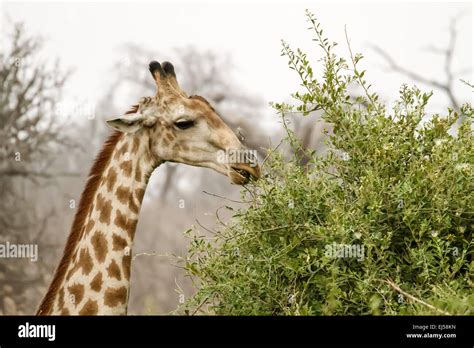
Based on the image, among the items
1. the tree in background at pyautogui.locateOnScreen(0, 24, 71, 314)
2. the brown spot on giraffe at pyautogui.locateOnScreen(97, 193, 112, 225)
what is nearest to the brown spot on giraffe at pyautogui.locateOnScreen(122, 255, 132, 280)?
the brown spot on giraffe at pyautogui.locateOnScreen(97, 193, 112, 225)

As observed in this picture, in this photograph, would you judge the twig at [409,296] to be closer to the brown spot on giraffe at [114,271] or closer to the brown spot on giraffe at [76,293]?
the brown spot on giraffe at [114,271]

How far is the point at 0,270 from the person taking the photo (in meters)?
16.2

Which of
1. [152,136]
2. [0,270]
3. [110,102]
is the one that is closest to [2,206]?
[0,270]

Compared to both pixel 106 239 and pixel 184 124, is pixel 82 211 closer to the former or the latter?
pixel 106 239

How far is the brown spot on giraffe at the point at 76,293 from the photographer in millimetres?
6090

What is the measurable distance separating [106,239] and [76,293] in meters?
0.42

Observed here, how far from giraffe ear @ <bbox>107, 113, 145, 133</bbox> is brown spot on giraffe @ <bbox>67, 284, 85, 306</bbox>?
3.63 ft

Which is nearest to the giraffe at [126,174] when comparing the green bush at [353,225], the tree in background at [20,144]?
the green bush at [353,225]

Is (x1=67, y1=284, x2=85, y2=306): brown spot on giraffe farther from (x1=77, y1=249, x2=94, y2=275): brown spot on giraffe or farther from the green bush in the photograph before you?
the green bush

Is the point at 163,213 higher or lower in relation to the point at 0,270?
higher
